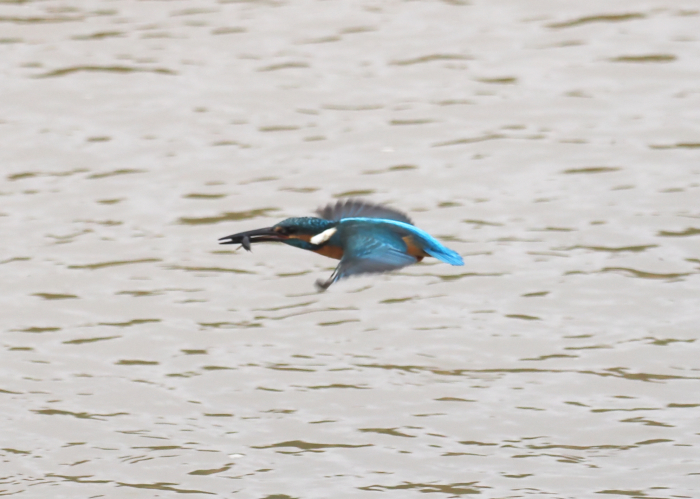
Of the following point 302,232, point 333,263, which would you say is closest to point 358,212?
point 302,232

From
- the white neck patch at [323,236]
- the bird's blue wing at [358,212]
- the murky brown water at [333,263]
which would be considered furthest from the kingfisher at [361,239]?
the murky brown water at [333,263]

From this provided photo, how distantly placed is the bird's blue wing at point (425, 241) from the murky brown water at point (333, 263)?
127 cm

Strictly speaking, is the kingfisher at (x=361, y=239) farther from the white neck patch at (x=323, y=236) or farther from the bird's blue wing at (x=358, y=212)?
the bird's blue wing at (x=358, y=212)

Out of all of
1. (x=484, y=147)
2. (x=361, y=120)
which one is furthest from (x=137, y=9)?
(x=484, y=147)

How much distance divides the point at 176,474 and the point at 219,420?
0.52 metres

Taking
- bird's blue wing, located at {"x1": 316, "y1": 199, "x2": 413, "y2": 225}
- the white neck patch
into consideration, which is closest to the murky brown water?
bird's blue wing, located at {"x1": 316, "y1": 199, "x2": 413, "y2": 225}

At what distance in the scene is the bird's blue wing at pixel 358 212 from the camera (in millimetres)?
5992

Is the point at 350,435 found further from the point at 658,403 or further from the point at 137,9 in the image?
the point at 137,9

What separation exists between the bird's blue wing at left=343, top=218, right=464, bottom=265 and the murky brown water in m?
1.27

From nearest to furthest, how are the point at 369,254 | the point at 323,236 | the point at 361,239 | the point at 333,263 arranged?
the point at 369,254
the point at 361,239
the point at 323,236
the point at 333,263

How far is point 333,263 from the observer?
8695 millimetres

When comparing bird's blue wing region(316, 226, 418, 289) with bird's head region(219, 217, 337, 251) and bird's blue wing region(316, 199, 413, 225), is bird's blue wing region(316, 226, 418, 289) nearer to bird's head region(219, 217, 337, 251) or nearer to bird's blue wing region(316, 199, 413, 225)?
bird's head region(219, 217, 337, 251)

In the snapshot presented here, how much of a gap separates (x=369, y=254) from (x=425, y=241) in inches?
11.7

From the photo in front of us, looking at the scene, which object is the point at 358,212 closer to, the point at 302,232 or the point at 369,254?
the point at 302,232
